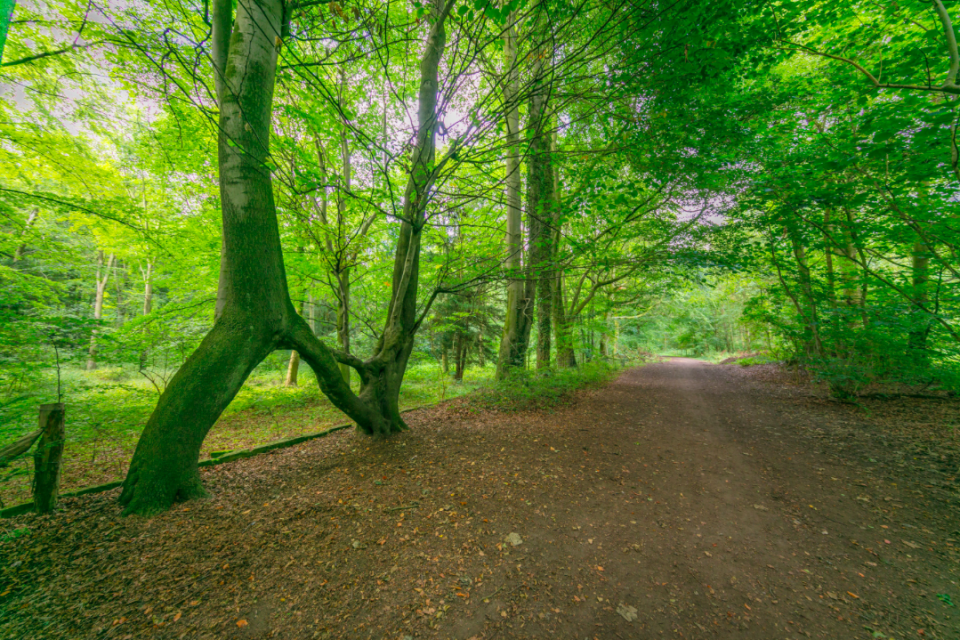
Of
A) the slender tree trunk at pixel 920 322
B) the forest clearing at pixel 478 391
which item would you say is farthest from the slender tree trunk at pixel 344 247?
the slender tree trunk at pixel 920 322

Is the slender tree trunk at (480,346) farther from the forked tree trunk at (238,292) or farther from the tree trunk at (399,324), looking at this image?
the forked tree trunk at (238,292)

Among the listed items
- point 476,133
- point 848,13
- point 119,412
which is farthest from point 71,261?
point 848,13

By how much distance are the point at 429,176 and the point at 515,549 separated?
385 centimetres

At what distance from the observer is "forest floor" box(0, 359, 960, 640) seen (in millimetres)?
2117

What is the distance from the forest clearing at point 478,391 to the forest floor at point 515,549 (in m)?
0.03

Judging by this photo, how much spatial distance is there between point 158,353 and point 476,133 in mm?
7980

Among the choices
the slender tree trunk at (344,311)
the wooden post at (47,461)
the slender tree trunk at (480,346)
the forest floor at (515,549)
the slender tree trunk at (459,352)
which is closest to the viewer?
the forest floor at (515,549)

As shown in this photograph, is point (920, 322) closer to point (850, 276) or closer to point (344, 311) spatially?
point (850, 276)

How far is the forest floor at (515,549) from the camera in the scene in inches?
83.4

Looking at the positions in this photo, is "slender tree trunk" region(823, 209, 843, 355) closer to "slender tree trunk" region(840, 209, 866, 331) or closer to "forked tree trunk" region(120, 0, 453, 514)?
"slender tree trunk" region(840, 209, 866, 331)

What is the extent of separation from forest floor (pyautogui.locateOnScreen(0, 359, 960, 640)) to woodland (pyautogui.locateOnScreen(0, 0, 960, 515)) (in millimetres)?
751

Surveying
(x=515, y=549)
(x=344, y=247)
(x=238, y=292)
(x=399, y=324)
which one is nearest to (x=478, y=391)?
(x=399, y=324)

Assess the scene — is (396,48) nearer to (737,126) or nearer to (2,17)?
(2,17)

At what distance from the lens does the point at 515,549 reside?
278cm
